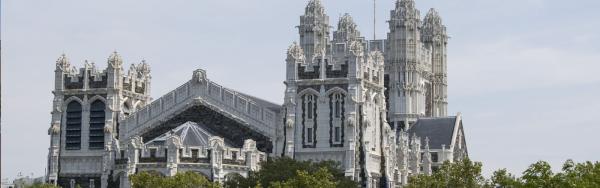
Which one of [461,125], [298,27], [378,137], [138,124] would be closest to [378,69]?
[378,137]

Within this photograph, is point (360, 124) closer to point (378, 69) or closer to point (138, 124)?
point (378, 69)

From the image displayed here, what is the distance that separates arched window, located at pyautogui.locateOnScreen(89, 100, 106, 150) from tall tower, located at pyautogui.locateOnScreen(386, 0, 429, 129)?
Result: 145 feet

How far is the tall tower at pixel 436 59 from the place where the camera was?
467ft

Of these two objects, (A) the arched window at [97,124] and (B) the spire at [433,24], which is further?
(B) the spire at [433,24]

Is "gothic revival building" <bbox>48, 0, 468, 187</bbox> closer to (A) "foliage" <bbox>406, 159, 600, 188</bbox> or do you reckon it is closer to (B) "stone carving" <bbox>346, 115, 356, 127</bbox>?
(B) "stone carving" <bbox>346, 115, 356, 127</bbox>

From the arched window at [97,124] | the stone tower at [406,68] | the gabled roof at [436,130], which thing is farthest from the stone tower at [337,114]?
the stone tower at [406,68]

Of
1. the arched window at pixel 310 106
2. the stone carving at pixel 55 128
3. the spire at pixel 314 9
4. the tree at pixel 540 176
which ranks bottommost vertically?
the tree at pixel 540 176

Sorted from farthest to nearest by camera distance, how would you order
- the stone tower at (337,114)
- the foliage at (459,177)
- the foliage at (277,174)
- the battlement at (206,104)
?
the battlement at (206,104), the stone tower at (337,114), the foliage at (277,174), the foliage at (459,177)

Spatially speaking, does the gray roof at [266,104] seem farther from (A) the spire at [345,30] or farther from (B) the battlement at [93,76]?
(A) the spire at [345,30]

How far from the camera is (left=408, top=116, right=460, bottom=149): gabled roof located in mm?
123000

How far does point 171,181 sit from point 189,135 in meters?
17.4

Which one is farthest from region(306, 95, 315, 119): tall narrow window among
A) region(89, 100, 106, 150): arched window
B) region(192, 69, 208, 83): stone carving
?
region(89, 100, 106, 150): arched window

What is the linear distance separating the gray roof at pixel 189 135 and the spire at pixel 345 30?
5156 centimetres

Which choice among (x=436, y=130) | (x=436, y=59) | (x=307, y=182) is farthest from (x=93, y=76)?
(x=436, y=59)
